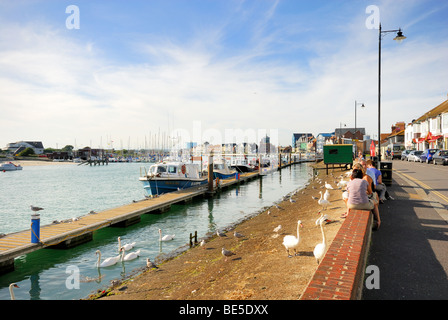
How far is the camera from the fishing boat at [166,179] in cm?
3055

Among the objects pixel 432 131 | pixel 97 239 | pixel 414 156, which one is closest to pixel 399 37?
pixel 97 239

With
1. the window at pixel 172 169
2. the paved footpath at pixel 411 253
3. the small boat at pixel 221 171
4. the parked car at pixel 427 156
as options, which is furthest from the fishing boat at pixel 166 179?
the parked car at pixel 427 156

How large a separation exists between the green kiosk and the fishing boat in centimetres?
1847

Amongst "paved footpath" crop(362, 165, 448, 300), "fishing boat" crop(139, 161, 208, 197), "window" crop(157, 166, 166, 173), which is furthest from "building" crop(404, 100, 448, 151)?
"paved footpath" crop(362, 165, 448, 300)

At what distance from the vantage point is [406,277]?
237 inches

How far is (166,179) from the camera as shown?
3083 cm

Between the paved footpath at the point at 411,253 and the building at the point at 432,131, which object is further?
the building at the point at 432,131

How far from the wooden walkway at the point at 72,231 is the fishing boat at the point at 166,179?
17.7 feet

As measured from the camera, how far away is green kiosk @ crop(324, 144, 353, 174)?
38834 mm

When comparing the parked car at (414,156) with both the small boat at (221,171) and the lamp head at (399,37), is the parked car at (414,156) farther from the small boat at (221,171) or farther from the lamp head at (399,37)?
the lamp head at (399,37)

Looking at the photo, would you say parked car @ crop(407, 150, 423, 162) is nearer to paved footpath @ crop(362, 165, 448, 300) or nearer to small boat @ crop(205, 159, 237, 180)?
small boat @ crop(205, 159, 237, 180)
